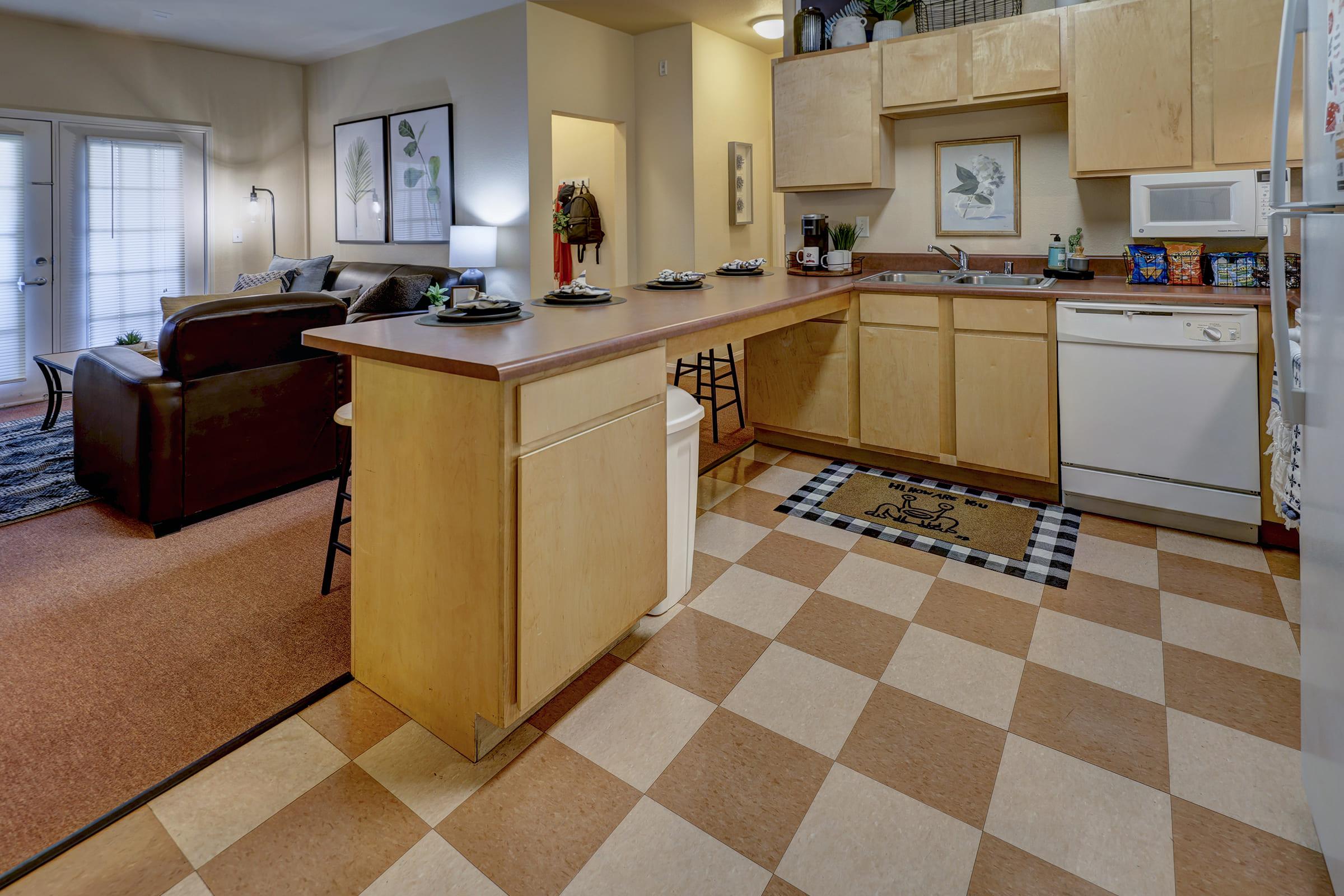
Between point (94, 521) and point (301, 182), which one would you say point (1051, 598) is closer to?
point (94, 521)

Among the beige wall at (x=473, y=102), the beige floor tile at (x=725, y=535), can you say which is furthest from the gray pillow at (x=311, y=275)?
the beige floor tile at (x=725, y=535)

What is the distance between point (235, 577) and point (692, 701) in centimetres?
169

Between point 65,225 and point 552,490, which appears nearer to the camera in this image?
point 552,490

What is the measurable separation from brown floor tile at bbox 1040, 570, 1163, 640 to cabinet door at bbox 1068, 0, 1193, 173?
1699 mm

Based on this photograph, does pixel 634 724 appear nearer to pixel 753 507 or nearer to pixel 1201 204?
pixel 753 507

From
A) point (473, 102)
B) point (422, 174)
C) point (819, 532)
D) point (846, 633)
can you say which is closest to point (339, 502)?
point (846, 633)

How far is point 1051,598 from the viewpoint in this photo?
226cm

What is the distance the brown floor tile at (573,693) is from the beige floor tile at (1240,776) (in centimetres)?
131

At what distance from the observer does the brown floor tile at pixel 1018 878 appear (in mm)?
1244

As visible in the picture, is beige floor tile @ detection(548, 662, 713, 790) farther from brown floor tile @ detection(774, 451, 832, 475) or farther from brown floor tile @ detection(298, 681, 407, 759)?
brown floor tile @ detection(774, 451, 832, 475)

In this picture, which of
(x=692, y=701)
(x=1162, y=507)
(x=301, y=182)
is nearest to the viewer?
(x=692, y=701)

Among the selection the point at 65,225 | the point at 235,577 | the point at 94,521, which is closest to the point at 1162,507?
the point at 235,577

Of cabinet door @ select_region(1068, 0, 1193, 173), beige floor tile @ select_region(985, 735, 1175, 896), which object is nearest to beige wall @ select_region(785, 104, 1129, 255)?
cabinet door @ select_region(1068, 0, 1193, 173)

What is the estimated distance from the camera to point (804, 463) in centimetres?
367
